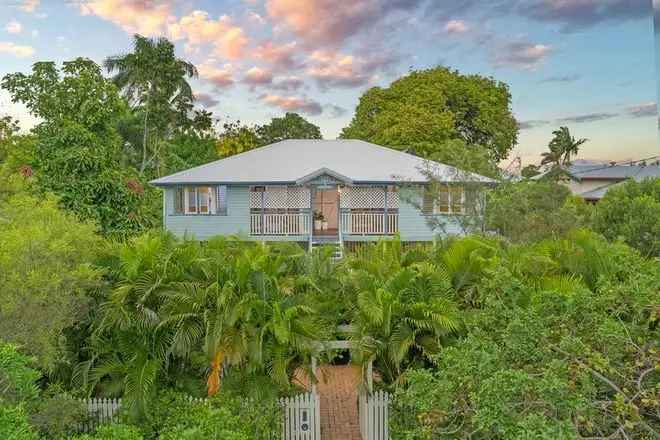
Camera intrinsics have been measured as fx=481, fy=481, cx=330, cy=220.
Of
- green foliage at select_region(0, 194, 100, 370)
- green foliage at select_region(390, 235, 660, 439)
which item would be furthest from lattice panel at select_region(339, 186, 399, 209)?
green foliage at select_region(0, 194, 100, 370)

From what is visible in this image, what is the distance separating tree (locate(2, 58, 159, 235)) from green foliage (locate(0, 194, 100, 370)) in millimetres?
5519

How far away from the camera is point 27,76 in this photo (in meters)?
13.6

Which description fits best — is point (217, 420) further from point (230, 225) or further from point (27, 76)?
point (230, 225)

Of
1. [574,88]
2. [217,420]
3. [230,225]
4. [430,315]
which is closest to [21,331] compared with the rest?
[217,420]

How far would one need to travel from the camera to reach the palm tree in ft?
102

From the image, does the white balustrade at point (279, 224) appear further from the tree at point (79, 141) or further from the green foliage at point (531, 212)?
the green foliage at point (531, 212)

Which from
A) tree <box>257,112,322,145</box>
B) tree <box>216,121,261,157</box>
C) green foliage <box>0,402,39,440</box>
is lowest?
green foliage <box>0,402,39,440</box>

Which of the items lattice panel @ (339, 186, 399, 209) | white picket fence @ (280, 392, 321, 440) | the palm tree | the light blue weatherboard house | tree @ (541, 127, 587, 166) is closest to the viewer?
white picket fence @ (280, 392, 321, 440)

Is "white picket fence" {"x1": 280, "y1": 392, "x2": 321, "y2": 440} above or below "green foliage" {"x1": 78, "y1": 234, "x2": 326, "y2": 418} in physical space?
below

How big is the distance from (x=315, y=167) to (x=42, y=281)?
16.3 m

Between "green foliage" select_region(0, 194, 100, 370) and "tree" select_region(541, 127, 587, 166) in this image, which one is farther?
"tree" select_region(541, 127, 587, 166)

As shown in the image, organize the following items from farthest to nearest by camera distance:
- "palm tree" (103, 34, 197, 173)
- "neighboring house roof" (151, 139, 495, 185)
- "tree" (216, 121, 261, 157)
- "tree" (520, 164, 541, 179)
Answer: "tree" (216, 121, 261, 157) → "palm tree" (103, 34, 197, 173) → "neighboring house roof" (151, 139, 495, 185) → "tree" (520, 164, 541, 179)

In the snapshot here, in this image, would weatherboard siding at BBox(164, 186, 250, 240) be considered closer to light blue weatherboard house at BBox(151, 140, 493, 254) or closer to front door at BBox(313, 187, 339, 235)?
light blue weatherboard house at BBox(151, 140, 493, 254)

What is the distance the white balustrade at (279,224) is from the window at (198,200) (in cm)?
210
